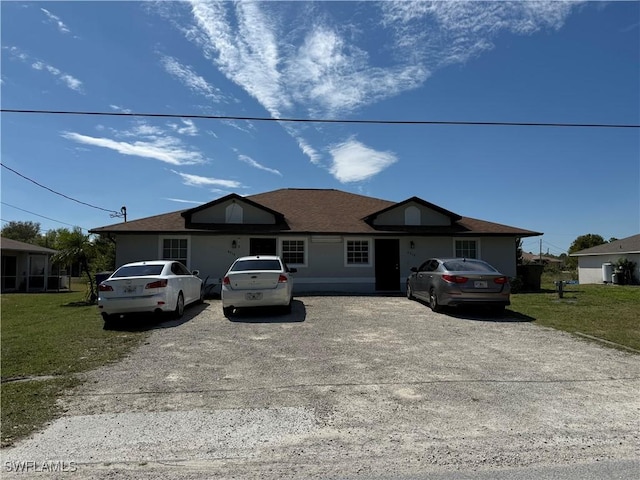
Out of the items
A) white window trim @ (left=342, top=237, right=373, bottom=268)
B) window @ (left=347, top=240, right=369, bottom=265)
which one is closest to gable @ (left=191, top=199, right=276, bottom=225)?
white window trim @ (left=342, top=237, right=373, bottom=268)

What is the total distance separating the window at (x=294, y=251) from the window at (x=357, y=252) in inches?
78.7

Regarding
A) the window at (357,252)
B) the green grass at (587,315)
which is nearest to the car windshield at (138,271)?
the window at (357,252)

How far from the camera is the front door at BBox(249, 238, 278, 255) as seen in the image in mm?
18766

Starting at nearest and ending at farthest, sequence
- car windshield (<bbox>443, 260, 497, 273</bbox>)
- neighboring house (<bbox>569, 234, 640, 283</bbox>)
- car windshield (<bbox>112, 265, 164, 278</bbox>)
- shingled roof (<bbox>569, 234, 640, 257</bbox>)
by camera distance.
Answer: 1. car windshield (<bbox>112, 265, 164, 278</bbox>)
2. car windshield (<bbox>443, 260, 497, 273</bbox>)
3. neighboring house (<bbox>569, 234, 640, 283</bbox>)
4. shingled roof (<bbox>569, 234, 640, 257</bbox>)

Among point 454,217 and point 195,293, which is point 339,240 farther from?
point 195,293

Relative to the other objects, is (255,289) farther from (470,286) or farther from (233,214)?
(233,214)

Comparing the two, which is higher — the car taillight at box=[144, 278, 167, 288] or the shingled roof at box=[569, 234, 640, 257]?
the shingled roof at box=[569, 234, 640, 257]

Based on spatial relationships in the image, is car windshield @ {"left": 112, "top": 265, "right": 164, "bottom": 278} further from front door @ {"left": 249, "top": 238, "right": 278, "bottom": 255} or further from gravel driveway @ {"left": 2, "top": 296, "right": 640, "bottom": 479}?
front door @ {"left": 249, "top": 238, "right": 278, "bottom": 255}

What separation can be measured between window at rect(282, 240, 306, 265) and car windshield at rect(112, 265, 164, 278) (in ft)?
25.5

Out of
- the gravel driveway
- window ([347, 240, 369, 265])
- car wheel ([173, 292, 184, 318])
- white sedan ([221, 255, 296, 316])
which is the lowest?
the gravel driveway

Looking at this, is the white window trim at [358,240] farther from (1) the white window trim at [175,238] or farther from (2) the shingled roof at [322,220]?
(1) the white window trim at [175,238]

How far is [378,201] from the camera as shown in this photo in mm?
23641

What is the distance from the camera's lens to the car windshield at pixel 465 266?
1226 centimetres

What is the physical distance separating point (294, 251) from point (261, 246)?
1.39m
